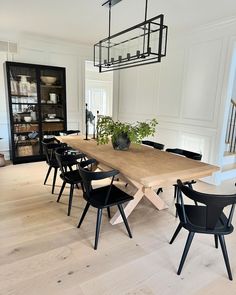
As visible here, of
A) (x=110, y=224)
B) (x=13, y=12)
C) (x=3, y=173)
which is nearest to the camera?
(x=110, y=224)

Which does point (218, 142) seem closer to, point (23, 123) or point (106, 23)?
point (106, 23)

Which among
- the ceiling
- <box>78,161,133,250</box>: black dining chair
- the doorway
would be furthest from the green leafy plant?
the doorway

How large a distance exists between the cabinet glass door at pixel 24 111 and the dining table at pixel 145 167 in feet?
6.93

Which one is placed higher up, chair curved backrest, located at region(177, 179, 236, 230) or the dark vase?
the dark vase

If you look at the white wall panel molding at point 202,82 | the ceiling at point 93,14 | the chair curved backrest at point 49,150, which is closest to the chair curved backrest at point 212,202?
the chair curved backrest at point 49,150

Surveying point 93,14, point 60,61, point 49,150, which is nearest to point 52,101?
point 60,61

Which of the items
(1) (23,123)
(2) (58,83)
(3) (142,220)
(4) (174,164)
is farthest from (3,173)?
(4) (174,164)

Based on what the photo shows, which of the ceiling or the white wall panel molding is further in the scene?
the white wall panel molding

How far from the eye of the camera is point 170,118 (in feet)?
14.6

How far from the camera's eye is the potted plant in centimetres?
275

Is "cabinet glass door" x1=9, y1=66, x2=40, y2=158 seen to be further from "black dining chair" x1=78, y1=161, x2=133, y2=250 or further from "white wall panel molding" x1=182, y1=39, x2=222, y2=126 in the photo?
"white wall panel molding" x1=182, y1=39, x2=222, y2=126

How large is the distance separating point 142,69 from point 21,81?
8.84ft

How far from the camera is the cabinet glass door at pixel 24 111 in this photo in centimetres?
454

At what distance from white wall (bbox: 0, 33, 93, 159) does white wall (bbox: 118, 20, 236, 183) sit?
1568mm
